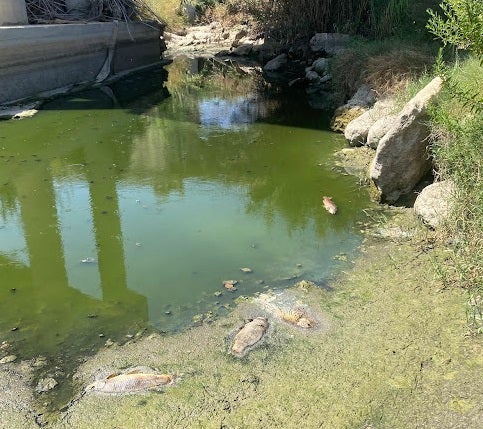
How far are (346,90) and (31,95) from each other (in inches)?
208

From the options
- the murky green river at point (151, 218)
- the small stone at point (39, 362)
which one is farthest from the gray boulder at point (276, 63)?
the small stone at point (39, 362)

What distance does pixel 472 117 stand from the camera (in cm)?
356

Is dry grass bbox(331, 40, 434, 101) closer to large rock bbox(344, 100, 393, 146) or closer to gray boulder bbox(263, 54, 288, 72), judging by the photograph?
large rock bbox(344, 100, 393, 146)

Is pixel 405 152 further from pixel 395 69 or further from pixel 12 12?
pixel 12 12

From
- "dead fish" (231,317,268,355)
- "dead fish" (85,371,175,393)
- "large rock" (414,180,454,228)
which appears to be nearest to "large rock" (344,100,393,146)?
"large rock" (414,180,454,228)

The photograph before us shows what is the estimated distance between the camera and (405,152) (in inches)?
167

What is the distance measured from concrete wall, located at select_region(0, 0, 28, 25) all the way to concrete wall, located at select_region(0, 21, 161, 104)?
0.45 m

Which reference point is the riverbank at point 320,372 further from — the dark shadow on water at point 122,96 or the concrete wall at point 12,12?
the concrete wall at point 12,12

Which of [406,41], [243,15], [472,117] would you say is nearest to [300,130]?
[406,41]

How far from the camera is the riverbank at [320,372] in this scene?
2238 mm

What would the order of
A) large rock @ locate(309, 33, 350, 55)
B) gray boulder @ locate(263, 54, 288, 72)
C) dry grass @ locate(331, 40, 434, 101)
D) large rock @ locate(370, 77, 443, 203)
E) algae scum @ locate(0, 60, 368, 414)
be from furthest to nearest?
gray boulder @ locate(263, 54, 288, 72)
large rock @ locate(309, 33, 350, 55)
dry grass @ locate(331, 40, 434, 101)
large rock @ locate(370, 77, 443, 203)
algae scum @ locate(0, 60, 368, 414)

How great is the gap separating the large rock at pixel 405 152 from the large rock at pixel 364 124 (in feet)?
5.22

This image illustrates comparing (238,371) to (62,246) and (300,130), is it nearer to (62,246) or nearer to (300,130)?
(62,246)

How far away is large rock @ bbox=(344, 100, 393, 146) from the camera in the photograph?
5.92m
